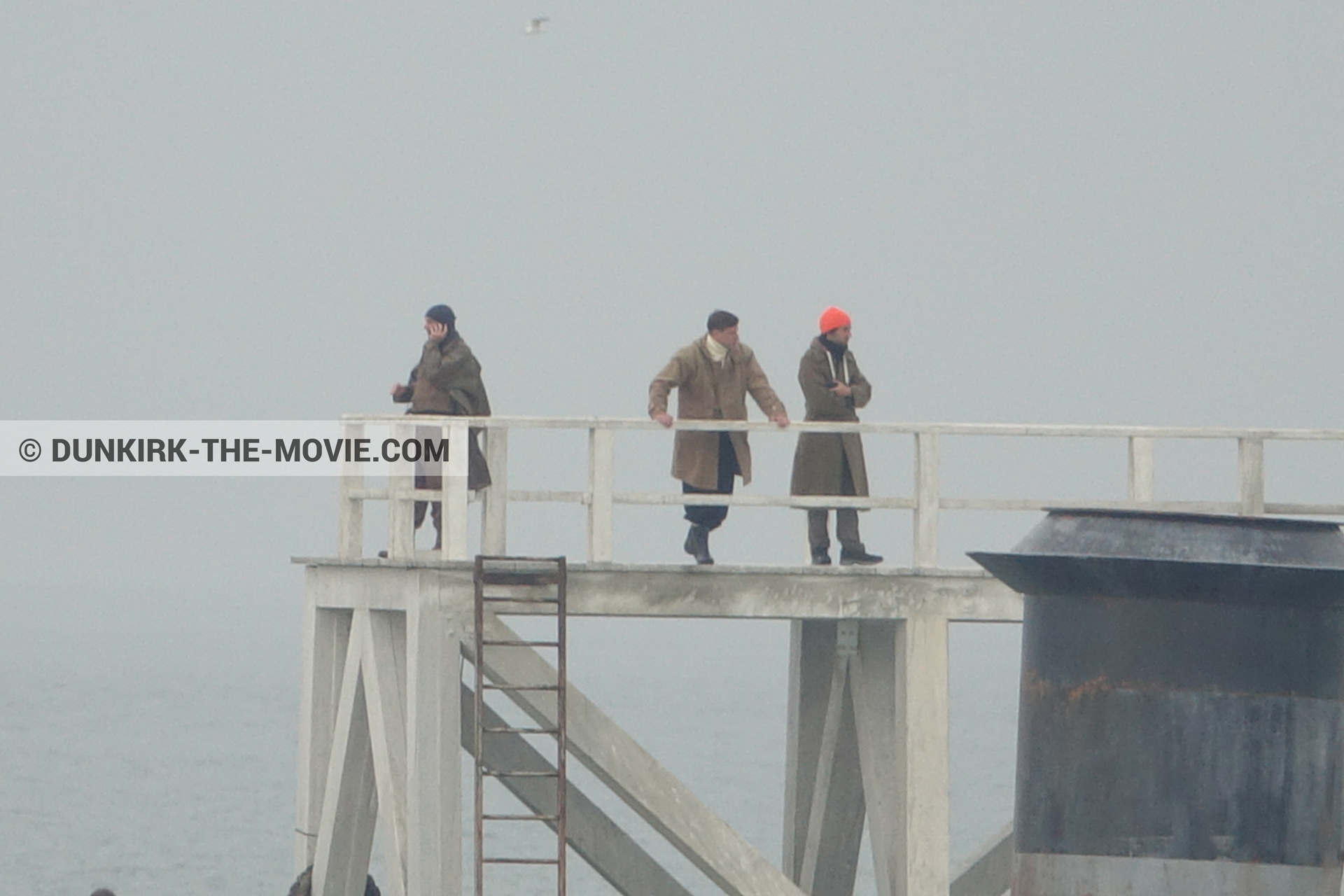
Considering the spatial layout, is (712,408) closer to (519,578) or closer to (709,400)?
(709,400)

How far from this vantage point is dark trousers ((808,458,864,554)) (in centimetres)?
1644

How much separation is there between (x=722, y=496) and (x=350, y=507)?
100 inches

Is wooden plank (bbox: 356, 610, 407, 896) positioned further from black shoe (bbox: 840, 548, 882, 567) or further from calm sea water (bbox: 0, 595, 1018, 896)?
calm sea water (bbox: 0, 595, 1018, 896)

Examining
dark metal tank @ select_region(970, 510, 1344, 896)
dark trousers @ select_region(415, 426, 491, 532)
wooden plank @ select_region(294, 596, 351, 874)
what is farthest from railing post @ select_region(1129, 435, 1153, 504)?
dark metal tank @ select_region(970, 510, 1344, 896)

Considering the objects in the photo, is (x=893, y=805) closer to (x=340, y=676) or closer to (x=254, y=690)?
(x=340, y=676)

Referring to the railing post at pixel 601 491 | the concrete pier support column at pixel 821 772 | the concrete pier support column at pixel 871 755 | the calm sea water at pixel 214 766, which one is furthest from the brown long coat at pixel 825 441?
the calm sea water at pixel 214 766

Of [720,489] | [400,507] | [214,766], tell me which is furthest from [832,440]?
[214,766]

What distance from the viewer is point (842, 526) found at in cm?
1653

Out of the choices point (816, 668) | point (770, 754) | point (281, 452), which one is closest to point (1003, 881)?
point (816, 668)

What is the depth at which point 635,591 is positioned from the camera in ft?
51.0

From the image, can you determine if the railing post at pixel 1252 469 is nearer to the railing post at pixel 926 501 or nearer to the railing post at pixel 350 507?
the railing post at pixel 926 501

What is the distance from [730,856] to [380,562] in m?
2.56

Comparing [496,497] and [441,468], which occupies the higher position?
[441,468]

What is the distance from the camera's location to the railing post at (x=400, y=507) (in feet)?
51.3
